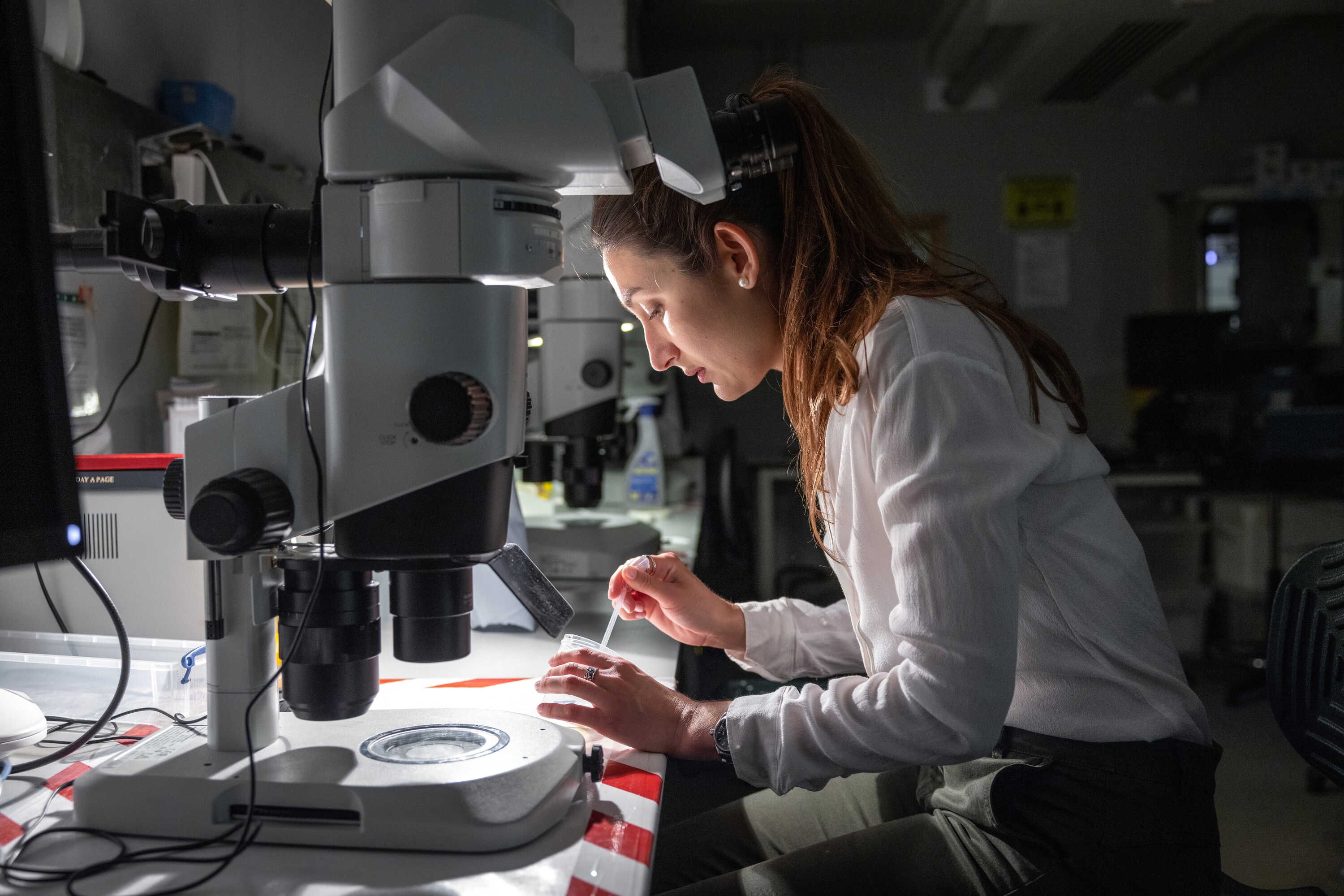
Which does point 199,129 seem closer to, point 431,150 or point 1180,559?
point 431,150

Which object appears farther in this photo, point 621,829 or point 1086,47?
point 1086,47

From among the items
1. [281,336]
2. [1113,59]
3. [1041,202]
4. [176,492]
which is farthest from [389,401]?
[1041,202]

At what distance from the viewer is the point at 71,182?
3.84 ft

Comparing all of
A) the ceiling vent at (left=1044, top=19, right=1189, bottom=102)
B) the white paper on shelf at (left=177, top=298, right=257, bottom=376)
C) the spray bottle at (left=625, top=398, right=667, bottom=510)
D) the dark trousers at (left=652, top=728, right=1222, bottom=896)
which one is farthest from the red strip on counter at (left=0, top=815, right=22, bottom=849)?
the ceiling vent at (left=1044, top=19, right=1189, bottom=102)

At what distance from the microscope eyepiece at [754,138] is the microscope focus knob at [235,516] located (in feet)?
1.31

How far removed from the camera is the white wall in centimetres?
424

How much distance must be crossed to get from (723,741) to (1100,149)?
4342mm

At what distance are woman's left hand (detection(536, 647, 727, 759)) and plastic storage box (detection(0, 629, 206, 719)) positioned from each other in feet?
1.17

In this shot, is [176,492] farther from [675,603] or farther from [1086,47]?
[1086,47]

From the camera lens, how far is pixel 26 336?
1.91 feet

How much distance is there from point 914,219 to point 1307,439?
319 cm

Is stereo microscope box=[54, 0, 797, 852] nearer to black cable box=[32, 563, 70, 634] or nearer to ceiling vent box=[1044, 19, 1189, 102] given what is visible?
black cable box=[32, 563, 70, 634]

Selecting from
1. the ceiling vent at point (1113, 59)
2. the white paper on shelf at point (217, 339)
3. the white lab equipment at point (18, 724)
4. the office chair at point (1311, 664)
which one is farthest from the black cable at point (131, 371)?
the ceiling vent at point (1113, 59)

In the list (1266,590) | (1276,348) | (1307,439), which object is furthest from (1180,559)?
(1276,348)
